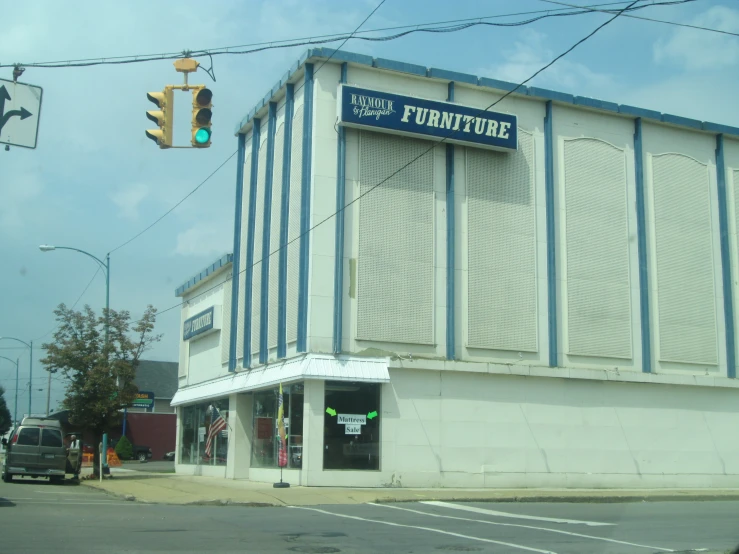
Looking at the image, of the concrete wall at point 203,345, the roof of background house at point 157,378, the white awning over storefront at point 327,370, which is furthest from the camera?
the roof of background house at point 157,378

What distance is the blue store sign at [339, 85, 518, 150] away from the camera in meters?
26.0

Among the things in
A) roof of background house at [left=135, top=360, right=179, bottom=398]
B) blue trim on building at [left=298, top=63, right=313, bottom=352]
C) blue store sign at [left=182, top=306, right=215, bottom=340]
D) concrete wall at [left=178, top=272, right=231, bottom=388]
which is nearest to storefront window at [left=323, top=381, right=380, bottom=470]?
blue trim on building at [left=298, top=63, right=313, bottom=352]

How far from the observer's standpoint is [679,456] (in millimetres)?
28922

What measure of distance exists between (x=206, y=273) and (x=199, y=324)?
7.74 ft

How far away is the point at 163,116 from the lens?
46.3 feet

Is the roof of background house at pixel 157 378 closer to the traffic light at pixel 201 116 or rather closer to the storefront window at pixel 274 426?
the storefront window at pixel 274 426

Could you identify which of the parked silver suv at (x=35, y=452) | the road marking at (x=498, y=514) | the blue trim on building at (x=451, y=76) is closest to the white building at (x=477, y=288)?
the blue trim on building at (x=451, y=76)

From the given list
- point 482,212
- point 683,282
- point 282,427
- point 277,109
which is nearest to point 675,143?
point 683,282

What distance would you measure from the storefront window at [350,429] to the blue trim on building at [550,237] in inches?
263

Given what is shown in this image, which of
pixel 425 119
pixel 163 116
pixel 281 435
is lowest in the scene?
pixel 281 435

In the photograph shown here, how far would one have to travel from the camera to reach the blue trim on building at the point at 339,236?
25.2 m

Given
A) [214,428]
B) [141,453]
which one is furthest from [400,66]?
[141,453]

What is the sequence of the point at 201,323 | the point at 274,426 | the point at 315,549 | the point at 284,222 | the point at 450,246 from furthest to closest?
the point at 201,323
the point at 284,222
the point at 274,426
the point at 450,246
the point at 315,549

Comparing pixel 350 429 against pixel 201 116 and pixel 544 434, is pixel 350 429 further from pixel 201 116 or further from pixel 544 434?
pixel 201 116
